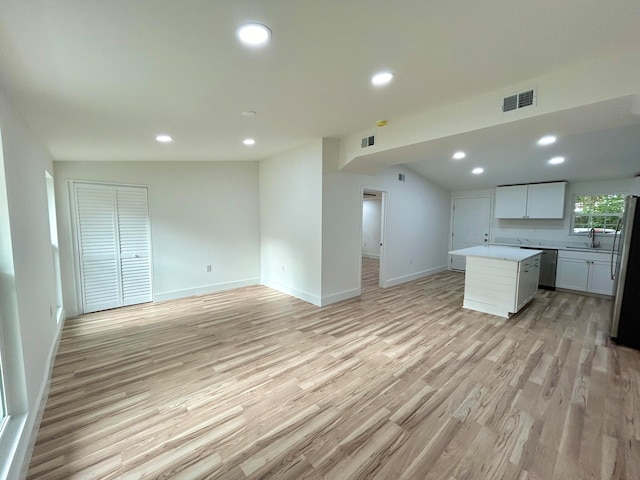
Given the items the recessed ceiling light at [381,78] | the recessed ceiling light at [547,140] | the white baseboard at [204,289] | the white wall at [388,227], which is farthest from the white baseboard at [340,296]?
the recessed ceiling light at [547,140]

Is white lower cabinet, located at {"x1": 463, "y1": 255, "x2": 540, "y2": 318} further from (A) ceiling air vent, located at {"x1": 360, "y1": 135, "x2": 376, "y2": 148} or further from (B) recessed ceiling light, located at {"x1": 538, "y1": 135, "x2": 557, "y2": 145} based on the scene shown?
(A) ceiling air vent, located at {"x1": 360, "y1": 135, "x2": 376, "y2": 148}

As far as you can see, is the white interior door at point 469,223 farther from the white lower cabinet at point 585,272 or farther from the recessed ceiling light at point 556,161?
the recessed ceiling light at point 556,161

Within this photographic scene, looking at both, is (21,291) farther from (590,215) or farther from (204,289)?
(590,215)

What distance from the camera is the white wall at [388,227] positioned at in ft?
14.7

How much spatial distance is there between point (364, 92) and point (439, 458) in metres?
2.82

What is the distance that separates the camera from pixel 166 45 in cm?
148

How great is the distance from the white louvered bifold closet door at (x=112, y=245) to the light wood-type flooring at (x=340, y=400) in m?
0.54

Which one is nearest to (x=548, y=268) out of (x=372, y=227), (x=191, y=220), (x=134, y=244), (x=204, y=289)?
(x=372, y=227)

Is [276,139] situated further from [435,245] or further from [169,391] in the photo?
[435,245]

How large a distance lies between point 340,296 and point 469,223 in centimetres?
485

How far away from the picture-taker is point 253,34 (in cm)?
148

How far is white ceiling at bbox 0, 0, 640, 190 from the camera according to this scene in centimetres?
130

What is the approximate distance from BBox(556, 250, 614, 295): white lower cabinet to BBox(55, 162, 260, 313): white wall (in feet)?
21.1


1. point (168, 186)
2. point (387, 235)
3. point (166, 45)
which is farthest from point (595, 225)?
point (168, 186)
